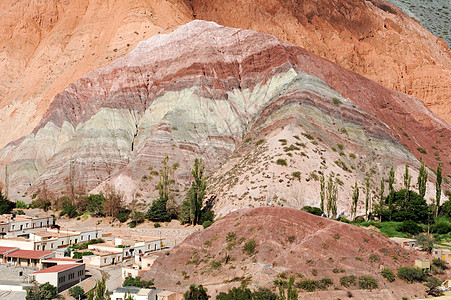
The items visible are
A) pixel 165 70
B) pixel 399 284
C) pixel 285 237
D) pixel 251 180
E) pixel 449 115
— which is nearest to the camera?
pixel 399 284

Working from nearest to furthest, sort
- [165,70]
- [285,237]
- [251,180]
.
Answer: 1. [285,237]
2. [251,180]
3. [165,70]

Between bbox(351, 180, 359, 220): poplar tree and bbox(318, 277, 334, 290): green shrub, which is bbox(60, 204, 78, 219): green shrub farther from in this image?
bbox(318, 277, 334, 290): green shrub

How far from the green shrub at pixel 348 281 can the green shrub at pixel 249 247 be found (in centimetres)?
623

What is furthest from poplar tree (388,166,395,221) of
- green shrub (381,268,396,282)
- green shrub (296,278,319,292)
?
green shrub (296,278,319,292)

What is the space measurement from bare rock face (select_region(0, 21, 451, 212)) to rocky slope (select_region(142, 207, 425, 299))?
17134mm

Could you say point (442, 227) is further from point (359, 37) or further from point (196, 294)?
point (359, 37)

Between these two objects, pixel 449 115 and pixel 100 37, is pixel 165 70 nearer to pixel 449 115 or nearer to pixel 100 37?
pixel 100 37

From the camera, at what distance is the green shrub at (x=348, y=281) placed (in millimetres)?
34031

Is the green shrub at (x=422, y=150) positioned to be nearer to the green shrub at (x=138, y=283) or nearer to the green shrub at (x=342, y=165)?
the green shrub at (x=342, y=165)

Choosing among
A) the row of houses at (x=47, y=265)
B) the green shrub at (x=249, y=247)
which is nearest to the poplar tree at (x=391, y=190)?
the green shrub at (x=249, y=247)

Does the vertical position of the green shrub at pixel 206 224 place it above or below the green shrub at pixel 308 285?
above

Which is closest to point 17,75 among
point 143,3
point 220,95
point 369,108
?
point 143,3

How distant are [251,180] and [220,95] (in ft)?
84.8

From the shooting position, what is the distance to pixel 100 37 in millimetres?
101812
